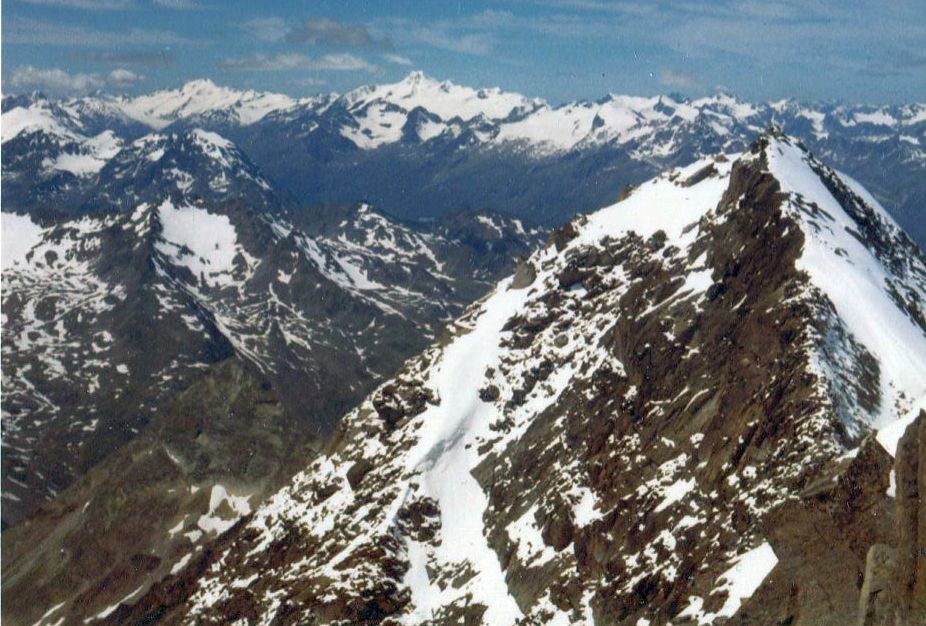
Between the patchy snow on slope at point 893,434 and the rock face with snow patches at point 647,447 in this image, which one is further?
the rock face with snow patches at point 647,447

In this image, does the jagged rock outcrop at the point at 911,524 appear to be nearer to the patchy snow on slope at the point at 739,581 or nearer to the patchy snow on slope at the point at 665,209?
the patchy snow on slope at the point at 739,581

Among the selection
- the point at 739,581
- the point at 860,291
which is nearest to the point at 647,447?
the point at 860,291

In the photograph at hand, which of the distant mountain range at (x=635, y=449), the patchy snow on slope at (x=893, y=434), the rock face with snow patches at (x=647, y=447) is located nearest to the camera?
the patchy snow on slope at (x=893, y=434)

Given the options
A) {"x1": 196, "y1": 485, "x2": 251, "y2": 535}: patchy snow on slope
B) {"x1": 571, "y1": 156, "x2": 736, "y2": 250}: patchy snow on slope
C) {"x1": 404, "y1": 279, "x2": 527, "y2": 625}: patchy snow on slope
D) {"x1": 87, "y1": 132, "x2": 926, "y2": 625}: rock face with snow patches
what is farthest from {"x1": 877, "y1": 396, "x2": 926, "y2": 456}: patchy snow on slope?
{"x1": 196, "y1": 485, "x2": 251, "y2": 535}: patchy snow on slope

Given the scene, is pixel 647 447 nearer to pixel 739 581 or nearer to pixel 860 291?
pixel 860 291

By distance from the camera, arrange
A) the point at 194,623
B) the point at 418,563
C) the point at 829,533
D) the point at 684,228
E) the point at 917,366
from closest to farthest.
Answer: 1. the point at 829,533
2. the point at 917,366
3. the point at 418,563
4. the point at 194,623
5. the point at 684,228

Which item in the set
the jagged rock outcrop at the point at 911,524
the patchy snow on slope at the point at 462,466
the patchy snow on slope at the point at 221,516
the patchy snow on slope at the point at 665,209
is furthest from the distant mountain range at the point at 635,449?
the patchy snow on slope at the point at 221,516

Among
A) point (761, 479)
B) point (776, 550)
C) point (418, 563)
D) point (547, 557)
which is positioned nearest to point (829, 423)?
point (761, 479)

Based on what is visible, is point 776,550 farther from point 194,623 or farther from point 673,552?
point 194,623

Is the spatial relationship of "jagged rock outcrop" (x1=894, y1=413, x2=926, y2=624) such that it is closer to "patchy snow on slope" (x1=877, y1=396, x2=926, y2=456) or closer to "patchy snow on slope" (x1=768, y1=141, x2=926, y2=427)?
"patchy snow on slope" (x1=877, y1=396, x2=926, y2=456)
